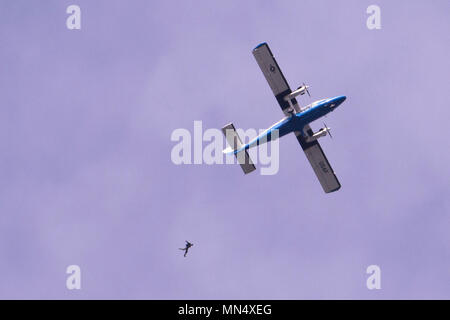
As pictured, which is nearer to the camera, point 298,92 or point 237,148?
point 298,92

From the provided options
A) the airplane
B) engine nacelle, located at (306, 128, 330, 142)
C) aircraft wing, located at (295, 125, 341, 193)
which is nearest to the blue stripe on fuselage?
the airplane

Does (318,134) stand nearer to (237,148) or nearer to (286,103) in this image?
(286,103)

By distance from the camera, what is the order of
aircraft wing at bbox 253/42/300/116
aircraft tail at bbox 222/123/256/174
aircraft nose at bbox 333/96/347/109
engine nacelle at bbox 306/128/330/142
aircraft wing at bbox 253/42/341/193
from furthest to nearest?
aircraft tail at bbox 222/123/256/174, engine nacelle at bbox 306/128/330/142, aircraft nose at bbox 333/96/347/109, aircraft wing at bbox 253/42/341/193, aircraft wing at bbox 253/42/300/116

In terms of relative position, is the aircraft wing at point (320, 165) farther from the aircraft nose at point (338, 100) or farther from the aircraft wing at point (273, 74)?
the aircraft nose at point (338, 100)

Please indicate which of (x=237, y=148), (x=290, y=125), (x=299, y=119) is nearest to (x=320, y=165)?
(x=290, y=125)

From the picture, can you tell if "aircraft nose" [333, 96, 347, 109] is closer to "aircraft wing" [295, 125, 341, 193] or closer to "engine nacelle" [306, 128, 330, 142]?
"engine nacelle" [306, 128, 330, 142]
